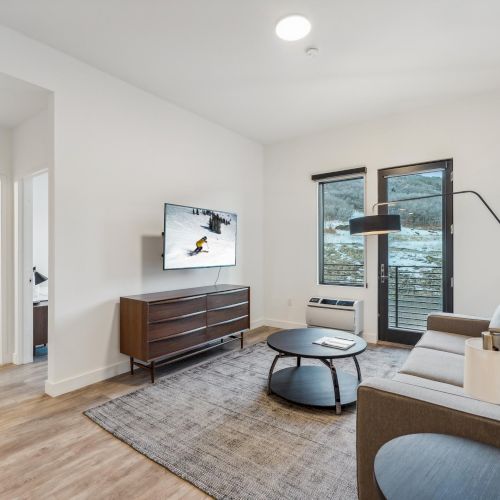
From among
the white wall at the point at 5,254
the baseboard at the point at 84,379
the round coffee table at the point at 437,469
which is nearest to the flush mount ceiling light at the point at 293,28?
the round coffee table at the point at 437,469

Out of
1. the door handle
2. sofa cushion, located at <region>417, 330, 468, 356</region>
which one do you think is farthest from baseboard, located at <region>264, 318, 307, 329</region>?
sofa cushion, located at <region>417, 330, 468, 356</region>

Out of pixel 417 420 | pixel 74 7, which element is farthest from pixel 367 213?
pixel 74 7

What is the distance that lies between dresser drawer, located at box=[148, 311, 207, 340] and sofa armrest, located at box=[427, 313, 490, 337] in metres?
2.18

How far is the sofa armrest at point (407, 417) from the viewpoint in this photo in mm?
1188

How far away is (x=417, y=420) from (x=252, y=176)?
13.6 feet

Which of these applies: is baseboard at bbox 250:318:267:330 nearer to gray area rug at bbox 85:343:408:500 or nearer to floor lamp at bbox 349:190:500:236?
gray area rug at bbox 85:343:408:500

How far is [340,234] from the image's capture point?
14.9ft

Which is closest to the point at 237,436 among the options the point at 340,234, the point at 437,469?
the point at 437,469

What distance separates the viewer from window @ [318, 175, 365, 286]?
14.3ft

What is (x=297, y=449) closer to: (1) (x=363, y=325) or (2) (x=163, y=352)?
(2) (x=163, y=352)

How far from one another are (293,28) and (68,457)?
126 inches

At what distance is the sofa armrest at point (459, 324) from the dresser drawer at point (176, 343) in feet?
7.15

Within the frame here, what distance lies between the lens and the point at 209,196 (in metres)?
4.20

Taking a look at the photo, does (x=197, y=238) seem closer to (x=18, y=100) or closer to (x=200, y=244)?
(x=200, y=244)
